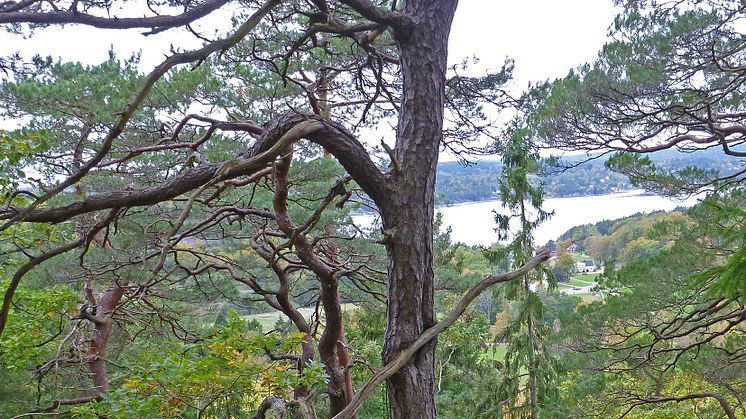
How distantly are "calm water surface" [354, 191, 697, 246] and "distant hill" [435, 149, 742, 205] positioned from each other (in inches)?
9.1

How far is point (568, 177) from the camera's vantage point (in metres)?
6.60

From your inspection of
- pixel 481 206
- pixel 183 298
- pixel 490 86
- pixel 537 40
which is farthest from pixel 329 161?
pixel 481 206

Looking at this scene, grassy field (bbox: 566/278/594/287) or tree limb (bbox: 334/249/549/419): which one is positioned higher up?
tree limb (bbox: 334/249/549/419)

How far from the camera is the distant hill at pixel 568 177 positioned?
4605 mm

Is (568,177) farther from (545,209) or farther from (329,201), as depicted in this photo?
(329,201)

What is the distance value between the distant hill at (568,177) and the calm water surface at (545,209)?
23 centimetres

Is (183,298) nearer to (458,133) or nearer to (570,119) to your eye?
(458,133)

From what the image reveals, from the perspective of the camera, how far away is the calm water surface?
322 inches

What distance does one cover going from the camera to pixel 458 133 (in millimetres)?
4887

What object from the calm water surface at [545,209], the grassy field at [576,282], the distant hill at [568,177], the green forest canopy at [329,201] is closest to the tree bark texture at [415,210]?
the green forest canopy at [329,201]

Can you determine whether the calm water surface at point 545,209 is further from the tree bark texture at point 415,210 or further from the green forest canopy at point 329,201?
the tree bark texture at point 415,210

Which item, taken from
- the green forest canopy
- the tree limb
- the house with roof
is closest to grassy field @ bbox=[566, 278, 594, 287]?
the house with roof

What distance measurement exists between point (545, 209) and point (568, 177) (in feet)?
5.29

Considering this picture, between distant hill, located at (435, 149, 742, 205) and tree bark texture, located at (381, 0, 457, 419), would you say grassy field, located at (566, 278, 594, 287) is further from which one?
tree bark texture, located at (381, 0, 457, 419)
